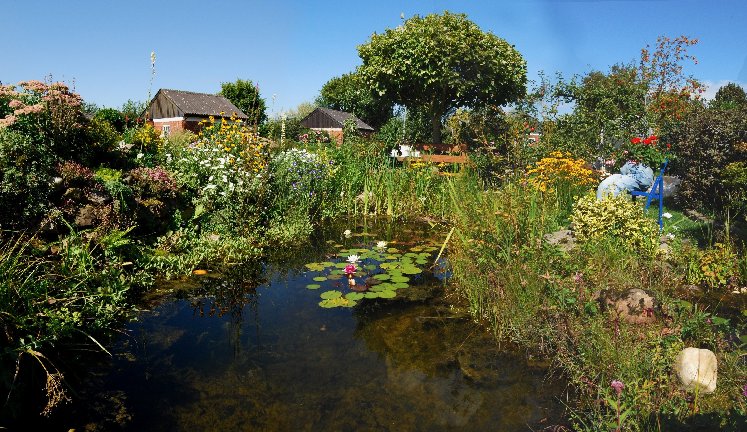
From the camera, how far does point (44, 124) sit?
19.2ft

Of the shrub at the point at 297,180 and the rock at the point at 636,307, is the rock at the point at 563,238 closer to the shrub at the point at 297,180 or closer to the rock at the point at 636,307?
the rock at the point at 636,307

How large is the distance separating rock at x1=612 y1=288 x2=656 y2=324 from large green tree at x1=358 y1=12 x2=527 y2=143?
63.0ft

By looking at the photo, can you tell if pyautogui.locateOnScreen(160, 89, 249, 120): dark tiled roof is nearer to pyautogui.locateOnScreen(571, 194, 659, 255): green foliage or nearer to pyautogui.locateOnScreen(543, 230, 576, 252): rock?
pyautogui.locateOnScreen(543, 230, 576, 252): rock

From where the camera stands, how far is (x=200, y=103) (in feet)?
136

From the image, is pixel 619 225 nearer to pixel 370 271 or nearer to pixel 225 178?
pixel 370 271

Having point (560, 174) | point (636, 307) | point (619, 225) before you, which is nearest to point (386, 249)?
point (619, 225)

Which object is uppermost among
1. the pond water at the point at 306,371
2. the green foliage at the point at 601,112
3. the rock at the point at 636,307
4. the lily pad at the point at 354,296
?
the green foliage at the point at 601,112

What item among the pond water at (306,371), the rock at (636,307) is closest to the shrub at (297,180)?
the pond water at (306,371)

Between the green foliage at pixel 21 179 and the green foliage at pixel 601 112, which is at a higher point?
the green foliage at pixel 601 112

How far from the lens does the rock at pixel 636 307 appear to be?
12.9 ft

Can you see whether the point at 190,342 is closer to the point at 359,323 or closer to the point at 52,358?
the point at 52,358

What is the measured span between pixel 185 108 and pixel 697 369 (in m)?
42.0

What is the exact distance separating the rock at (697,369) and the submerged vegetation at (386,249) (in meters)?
0.05

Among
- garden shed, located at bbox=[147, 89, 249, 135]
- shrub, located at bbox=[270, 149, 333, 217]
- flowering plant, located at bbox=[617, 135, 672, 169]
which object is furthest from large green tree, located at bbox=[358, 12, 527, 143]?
garden shed, located at bbox=[147, 89, 249, 135]
